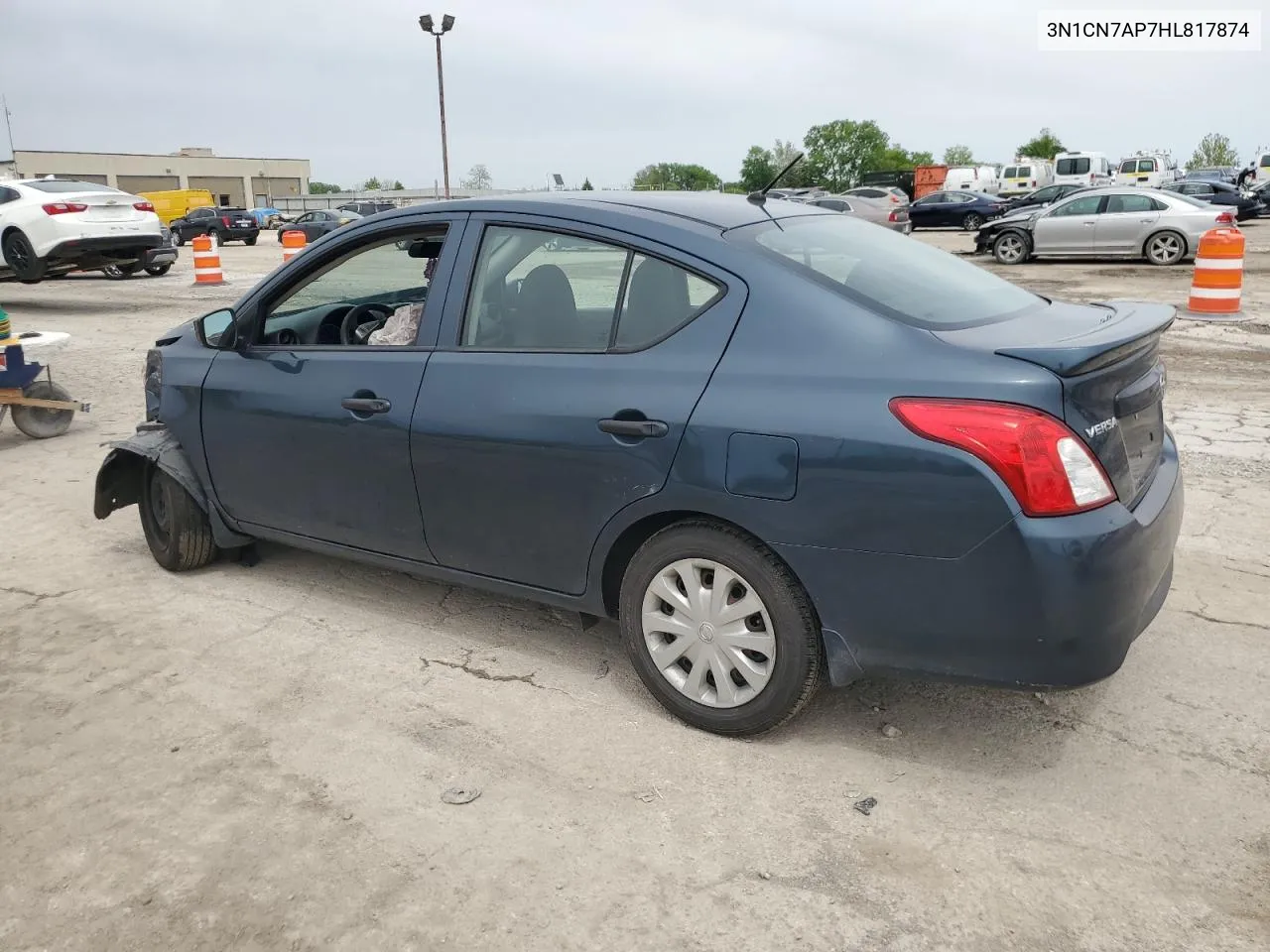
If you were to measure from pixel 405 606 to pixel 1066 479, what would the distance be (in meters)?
2.75

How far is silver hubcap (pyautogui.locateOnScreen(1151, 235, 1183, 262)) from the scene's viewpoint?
750 inches

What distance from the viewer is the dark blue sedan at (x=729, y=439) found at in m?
2.69

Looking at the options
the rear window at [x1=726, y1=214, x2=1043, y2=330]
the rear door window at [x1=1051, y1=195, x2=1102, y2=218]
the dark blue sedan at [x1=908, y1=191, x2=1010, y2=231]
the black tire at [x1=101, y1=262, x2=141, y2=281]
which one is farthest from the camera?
the dark blue sedan at [x1=908, y1=191, x2=1010, y2=231]

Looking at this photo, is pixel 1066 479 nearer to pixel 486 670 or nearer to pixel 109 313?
pixel 486 670

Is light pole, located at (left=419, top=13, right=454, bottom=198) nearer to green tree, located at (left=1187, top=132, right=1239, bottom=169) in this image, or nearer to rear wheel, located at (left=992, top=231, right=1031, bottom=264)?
rear wheel, located at (left=992, top=231, right=1031, bottom=264)

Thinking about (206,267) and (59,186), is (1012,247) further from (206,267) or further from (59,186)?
(59,186)

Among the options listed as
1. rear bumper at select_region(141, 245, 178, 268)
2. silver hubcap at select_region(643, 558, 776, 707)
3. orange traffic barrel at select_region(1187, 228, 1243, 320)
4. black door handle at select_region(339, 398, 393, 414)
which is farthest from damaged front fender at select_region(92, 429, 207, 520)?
rear bumper at select_region(141, 245, 178, 268)

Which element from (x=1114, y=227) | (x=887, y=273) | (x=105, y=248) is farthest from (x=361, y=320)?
(x=1114, y=227)

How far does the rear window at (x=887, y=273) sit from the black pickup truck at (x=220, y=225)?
3750cm

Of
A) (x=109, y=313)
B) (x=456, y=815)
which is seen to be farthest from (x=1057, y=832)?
(x=109, y=313)

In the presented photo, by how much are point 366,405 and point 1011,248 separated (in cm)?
1946

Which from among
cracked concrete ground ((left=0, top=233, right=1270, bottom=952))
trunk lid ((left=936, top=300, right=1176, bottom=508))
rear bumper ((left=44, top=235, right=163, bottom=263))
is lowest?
cracked concrete ground ((left=0, top=233, right=1270, bottom=952))

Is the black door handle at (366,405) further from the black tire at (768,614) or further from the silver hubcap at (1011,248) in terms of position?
the silver hubcap at (1011,248)

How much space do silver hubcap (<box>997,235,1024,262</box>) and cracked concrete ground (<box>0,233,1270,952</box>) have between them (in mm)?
17456
